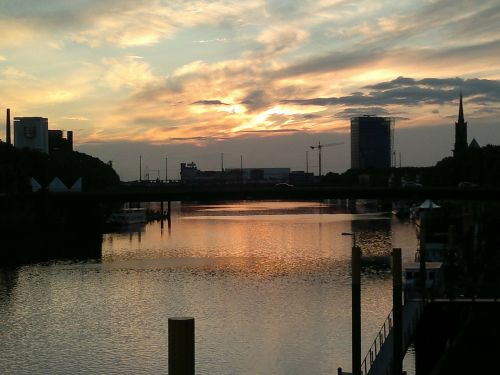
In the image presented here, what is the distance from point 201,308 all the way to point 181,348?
31.0m

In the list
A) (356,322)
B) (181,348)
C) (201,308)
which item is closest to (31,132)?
(201,308)

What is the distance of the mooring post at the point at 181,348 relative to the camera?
315 inches

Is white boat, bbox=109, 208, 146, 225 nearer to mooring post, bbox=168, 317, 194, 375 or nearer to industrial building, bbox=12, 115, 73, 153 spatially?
industrial building, bbox=12, 115, 73, 153

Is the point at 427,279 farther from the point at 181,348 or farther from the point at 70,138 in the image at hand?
the point at 70,138

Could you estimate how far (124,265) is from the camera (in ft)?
187

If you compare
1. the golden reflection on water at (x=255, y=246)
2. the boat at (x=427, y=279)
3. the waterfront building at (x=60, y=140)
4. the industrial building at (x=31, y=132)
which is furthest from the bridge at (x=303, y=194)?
the waterfront building at (x=60, y=140)

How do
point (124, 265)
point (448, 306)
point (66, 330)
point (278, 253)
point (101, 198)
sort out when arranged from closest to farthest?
point (448, 306) → point (66, 330) → point (124, 265) → point (278, 253) → point (101, 198)

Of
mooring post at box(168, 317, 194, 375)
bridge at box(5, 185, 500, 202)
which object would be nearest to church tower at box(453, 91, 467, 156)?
bridge at box(5, 185, 500, 202)

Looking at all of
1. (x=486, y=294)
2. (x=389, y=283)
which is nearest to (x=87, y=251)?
(x=389, y=283)

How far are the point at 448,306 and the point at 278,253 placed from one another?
3431 cm

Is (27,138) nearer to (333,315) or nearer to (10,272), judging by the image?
(10,272)

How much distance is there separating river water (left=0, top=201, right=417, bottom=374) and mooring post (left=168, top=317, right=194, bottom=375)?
1974 centimetres

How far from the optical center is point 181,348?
26.5 ft

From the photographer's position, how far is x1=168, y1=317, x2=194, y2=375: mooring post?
8.00m
